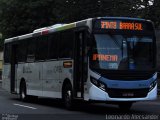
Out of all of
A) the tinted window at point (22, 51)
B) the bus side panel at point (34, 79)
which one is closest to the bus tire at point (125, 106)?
the bus side panel at point (34, 79)

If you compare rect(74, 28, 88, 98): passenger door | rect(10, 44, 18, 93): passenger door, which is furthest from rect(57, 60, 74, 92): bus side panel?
rect(10, 44, 18, 93): passenger door

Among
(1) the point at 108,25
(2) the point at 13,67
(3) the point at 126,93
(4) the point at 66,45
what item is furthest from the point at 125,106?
(2) the point at 13,67

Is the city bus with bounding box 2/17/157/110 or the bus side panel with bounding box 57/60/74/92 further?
the bus side panel with bounding box 57/60/74/92

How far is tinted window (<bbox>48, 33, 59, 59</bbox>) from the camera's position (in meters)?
21.3

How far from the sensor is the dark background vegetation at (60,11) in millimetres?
36438

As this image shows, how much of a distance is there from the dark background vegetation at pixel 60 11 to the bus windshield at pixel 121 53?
57.1 feet

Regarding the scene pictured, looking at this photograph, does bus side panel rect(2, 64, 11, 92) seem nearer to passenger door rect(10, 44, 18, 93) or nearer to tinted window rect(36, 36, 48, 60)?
passenger door rect(10, 44, 18, 93)

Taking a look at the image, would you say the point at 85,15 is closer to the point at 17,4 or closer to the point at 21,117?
the point at 17,4

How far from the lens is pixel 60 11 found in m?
41.9

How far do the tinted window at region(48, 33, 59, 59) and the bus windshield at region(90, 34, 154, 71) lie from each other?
3529 millimetres

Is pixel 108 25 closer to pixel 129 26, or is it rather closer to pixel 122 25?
pixel 122 25

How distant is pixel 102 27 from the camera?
18281 mm

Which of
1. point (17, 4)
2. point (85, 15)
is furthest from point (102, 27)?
point (17, 4)

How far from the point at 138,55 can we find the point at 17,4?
1343 inches
